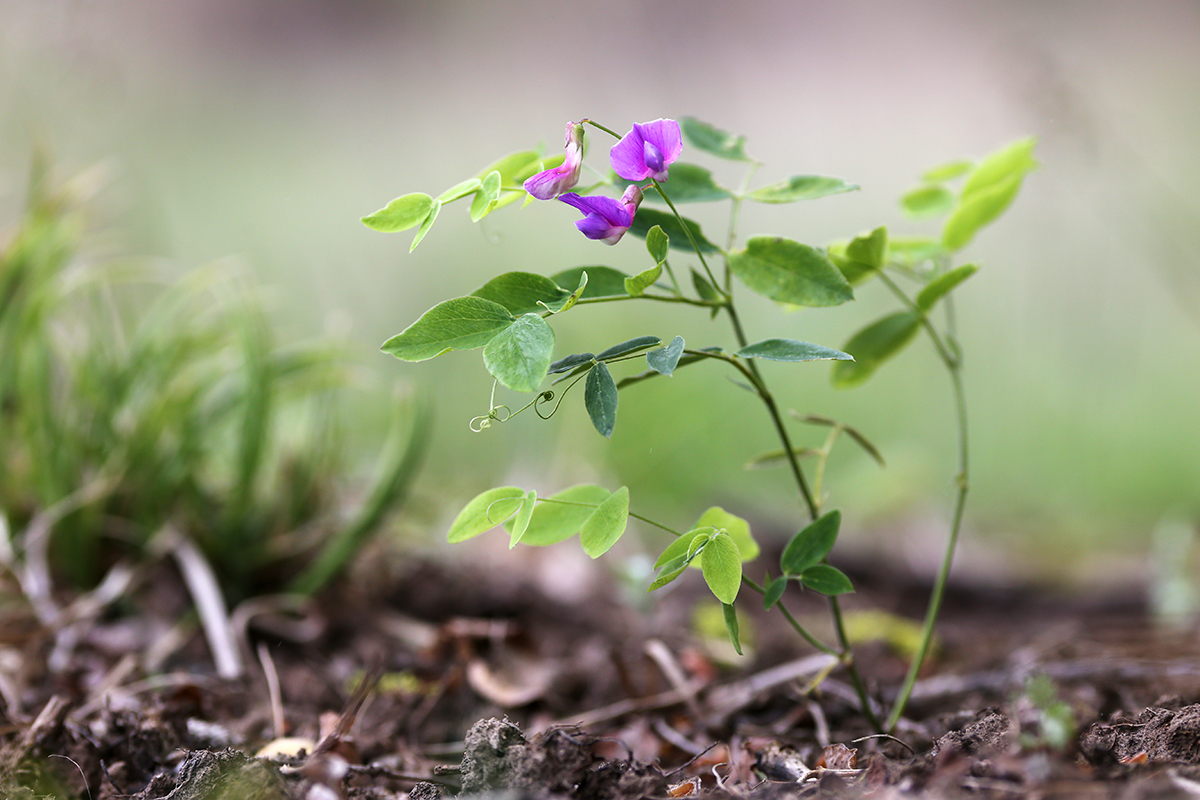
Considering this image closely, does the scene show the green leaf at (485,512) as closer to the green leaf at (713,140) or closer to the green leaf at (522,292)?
the green leaf at (522,292)

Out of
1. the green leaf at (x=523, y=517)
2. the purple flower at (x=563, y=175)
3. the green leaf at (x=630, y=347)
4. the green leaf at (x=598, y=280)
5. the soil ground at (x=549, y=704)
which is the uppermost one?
the purple flower at (x=563, y=175)

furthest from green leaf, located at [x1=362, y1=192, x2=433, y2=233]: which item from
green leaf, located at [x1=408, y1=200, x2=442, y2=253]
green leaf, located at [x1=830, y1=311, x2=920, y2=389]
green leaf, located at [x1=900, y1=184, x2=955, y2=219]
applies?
green leaf, located at [x1=900, y1=184, x2=955, y2=219]

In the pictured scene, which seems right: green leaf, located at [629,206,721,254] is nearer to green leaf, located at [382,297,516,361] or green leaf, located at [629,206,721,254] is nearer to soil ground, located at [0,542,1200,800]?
green leaf, located at [382,297,516,361]

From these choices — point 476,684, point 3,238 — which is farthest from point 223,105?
point 476,684

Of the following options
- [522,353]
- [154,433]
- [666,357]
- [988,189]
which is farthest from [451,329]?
[154,433]

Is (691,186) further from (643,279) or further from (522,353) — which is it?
(522,353)

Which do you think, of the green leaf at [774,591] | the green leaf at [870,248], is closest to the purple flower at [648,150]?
the green leaf at [870,248]
